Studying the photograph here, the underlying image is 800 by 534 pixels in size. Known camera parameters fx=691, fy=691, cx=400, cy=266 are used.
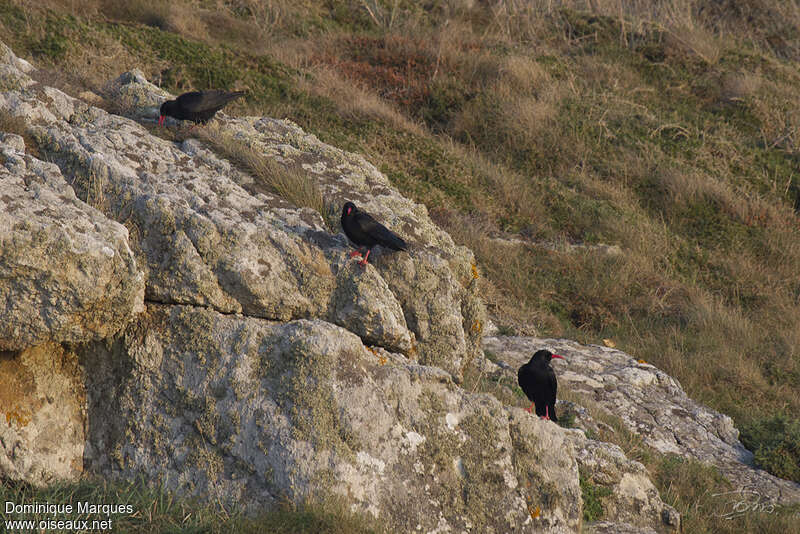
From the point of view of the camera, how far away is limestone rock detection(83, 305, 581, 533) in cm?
389

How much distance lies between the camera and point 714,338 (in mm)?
9891

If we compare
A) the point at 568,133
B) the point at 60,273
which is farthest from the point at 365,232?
the point at 568,133

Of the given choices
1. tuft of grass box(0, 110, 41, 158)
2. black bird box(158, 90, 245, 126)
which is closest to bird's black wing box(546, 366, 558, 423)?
black bird box(158, 90, 245, 126)

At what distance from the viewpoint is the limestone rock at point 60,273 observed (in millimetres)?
3721

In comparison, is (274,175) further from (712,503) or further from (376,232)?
(712,503)

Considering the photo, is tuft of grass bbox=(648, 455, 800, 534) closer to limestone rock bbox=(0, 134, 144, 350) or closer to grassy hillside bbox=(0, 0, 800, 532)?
grassy hillside bbox=(0, 0, 800, 532)

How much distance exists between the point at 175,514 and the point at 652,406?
570cm

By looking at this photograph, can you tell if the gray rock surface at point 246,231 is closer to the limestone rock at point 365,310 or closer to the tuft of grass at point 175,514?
the limestone rock at point 365,310

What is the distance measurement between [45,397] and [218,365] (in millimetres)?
1022

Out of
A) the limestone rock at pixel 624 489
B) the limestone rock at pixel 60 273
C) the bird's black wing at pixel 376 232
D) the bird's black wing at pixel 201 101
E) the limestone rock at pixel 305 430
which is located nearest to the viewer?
the limestone rock at pixel 60 273

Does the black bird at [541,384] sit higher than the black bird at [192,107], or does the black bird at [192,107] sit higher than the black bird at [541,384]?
the black bird at [192,107]

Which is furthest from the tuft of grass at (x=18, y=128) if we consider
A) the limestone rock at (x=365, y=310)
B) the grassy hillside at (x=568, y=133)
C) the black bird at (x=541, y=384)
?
the black bird at (x=541, y=384)

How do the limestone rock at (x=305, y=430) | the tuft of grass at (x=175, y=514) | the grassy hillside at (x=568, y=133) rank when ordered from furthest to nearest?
the grassy hillside at (x=568, y=133)
the limestone rock at (x=305, y=430)
the tuft of grass at (x=175, y=514)

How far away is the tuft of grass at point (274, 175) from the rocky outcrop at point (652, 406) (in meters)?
2.97
